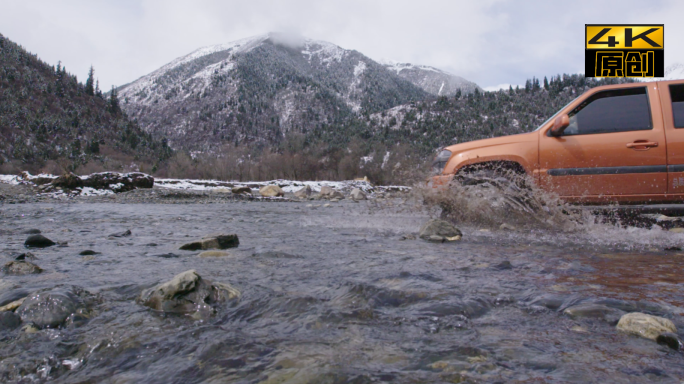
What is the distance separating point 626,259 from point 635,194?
198cm

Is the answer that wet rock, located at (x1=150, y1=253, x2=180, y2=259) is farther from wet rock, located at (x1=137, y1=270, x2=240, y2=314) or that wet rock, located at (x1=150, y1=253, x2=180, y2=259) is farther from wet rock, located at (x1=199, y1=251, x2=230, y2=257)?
wet rock, located at (x1=137, y1=270, x2=240, y2=314)

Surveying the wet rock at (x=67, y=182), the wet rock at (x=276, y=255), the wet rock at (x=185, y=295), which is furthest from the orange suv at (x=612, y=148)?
the wet rock at (x=67, y=182)

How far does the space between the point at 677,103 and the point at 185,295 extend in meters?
6.19

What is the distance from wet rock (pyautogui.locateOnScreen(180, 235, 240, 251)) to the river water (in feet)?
1.06

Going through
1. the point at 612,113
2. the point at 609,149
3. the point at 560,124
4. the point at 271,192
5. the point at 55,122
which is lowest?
the point at 271,192

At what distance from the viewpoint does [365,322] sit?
2.08 meters

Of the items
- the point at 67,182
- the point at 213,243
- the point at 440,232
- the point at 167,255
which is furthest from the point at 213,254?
the point at 67,182

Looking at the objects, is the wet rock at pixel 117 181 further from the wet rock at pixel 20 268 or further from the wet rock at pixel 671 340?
the wet rock at pixel 671 340

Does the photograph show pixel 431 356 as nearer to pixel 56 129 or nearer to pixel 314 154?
pixel 314 154

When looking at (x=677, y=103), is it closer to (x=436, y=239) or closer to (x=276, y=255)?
(x=436, y=239)

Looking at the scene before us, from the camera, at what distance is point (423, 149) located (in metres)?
117

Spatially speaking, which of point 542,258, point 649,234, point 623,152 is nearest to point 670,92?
point 623,152

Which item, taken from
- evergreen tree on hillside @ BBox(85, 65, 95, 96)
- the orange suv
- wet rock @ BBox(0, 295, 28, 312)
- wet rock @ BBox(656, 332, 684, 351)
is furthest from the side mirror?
evergreen tree on hillside @ BBox(85, 65, 95, 96)

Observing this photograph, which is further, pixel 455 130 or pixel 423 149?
pixel 455 130
